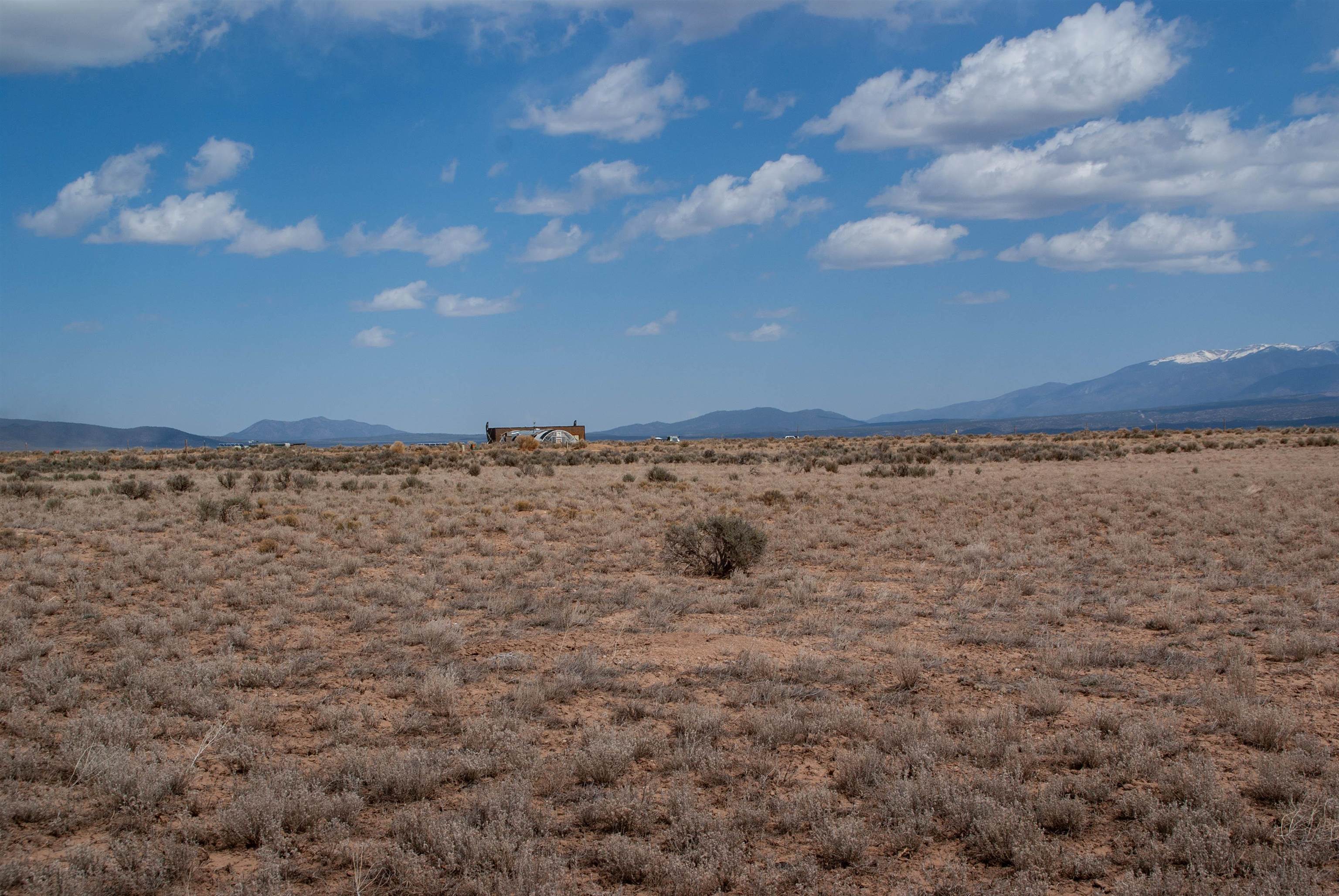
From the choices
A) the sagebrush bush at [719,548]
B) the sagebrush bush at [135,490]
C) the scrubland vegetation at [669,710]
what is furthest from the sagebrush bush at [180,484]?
the sagebrush bush at [719,548]

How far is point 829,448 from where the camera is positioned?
58.5 metres

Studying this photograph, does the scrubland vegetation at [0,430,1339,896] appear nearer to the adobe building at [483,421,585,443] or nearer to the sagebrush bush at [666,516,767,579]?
the sagebrush bush at [666,516,767,579]

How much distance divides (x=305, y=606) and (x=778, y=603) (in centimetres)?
670

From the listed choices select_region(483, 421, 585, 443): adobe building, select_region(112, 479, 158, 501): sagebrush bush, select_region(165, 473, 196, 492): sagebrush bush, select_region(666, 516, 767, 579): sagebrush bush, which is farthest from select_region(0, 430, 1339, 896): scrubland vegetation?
select_region(483, 421, 585, 443): adobe building

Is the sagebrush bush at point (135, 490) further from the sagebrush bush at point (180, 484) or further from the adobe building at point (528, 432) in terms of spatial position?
the adobe building at point (528, 432)

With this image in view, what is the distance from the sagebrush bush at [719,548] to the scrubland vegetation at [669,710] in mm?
98

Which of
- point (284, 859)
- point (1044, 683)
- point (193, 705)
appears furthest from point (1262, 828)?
point (193, 705)

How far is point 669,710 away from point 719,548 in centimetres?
741

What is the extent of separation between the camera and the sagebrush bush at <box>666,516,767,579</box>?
14547mm

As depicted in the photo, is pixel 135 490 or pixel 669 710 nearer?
pixel 669 710

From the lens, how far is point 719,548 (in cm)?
1472

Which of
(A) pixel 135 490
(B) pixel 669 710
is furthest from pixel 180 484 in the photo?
(B) pixel 669 710

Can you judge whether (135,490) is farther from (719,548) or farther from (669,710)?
(669,710)

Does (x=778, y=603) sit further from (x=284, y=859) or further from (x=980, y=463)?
(x=980, y=463)
